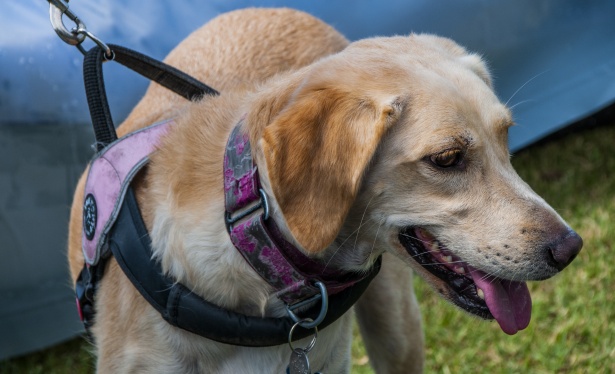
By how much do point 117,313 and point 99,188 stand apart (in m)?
0.41

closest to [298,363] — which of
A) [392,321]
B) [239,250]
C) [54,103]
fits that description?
[239,250]

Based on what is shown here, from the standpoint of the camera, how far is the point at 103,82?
9.52 feet

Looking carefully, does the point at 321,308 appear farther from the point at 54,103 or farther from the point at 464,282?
the point at 54,103

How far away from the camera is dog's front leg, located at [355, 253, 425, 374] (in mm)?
3270

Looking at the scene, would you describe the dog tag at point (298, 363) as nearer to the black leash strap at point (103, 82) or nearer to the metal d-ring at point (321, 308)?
the metal d-ring at point (321, 308)

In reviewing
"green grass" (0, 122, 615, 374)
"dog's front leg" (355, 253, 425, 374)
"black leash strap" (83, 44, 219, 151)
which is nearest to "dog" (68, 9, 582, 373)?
"black leash strap" (83, 44, 219, 151)

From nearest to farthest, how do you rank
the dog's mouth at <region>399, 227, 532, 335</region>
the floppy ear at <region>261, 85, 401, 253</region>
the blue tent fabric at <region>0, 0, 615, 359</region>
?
the floppy ear at <region>261, 85, 401, 253</region> → the dog's mouth at <region>399, 227, 532, 335</region> → the blue tent fabric at <region>0, 0, 615, 359</region>

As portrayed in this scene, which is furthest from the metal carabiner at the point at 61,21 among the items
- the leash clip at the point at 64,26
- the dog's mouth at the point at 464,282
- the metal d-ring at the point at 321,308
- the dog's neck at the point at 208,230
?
the dog's mouth at the point at 464,282

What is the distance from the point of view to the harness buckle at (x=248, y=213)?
219 cm

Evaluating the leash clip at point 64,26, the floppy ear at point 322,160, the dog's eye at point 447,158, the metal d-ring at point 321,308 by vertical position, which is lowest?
the metal d-ring at point 321,308

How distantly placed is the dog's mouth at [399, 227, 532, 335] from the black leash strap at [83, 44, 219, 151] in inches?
39.9

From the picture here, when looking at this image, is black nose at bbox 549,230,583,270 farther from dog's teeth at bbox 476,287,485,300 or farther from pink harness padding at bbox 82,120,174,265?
pink harness padding at bbox 82,120,174,265

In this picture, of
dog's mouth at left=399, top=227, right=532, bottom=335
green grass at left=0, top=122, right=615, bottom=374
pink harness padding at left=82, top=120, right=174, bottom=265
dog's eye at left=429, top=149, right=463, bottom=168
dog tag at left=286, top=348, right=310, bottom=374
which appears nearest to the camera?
dog's eye at left=429, top=149, right=463, bottom=168

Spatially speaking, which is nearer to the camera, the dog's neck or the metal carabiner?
the dog's neck
